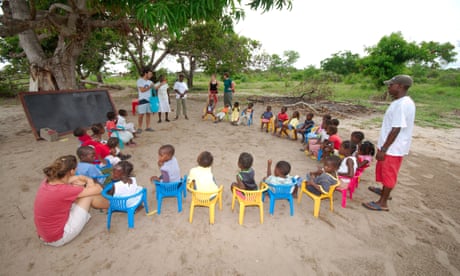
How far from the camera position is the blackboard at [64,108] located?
5.80 m

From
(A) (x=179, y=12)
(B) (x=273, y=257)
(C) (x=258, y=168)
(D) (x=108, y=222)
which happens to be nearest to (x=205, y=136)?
(C) (x=258, y=168)

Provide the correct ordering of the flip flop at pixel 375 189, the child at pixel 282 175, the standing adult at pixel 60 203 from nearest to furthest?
the standing adult at pixel 60 203, the child at pixel 282 175, the flip flop at pixel 375 189

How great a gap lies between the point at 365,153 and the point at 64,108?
7541 millimetres

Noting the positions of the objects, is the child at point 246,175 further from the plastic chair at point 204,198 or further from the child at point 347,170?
the child at point 347,170

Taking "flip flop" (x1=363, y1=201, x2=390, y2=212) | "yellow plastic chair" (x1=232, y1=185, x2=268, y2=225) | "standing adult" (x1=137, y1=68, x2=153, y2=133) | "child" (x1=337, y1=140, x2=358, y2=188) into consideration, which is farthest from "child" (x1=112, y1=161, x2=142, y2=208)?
"standing adult" (x1=137, y1=68, x2=153, y2=133)

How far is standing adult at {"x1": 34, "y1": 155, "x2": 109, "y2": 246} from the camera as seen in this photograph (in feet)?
7.60

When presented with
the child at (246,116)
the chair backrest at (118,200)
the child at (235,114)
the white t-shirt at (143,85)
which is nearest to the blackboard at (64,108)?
the white t-shirt at (143,85)

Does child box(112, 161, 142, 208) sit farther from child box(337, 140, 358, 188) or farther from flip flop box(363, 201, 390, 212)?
flip flop box(363, 201, 390, 212)

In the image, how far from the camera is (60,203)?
2.37 meters

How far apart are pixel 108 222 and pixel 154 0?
12.2 feet

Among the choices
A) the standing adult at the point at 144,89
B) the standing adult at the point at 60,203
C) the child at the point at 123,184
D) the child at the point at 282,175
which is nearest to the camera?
the standing adult at the point at 60,203

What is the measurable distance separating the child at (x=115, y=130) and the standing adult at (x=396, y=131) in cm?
505

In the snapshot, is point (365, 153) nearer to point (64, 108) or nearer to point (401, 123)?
point (401, 123)

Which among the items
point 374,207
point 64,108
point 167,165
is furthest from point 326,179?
point 64,108
